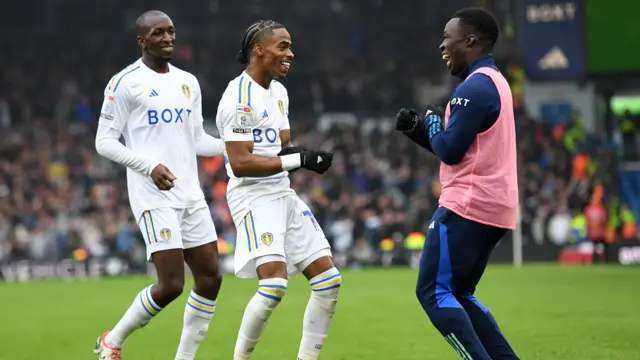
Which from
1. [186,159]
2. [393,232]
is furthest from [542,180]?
[186,159]

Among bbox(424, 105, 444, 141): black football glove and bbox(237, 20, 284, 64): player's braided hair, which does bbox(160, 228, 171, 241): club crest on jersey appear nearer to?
bbox(237, 20, 284, 64): player's braided hair

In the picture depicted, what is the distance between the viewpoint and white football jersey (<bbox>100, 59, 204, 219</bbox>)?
27.8ft

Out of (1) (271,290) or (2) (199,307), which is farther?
(2) (199,307)

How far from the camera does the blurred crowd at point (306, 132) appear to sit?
82.2 ft

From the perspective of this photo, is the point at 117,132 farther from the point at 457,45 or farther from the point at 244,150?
the point at 457,45

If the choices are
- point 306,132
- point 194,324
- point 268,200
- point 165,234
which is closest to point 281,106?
point 268,200

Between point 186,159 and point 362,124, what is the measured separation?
2067 cm

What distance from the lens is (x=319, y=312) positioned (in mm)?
7957

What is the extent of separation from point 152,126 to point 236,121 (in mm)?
945

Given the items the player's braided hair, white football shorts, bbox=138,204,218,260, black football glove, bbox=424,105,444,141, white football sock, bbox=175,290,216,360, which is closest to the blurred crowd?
white football shorts, bbox=138,204,218,260

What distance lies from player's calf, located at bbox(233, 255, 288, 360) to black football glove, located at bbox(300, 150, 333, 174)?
717 mm

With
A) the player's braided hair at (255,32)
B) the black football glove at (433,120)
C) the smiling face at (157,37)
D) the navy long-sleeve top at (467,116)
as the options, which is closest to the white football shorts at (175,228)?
the smiling face at (157,37)

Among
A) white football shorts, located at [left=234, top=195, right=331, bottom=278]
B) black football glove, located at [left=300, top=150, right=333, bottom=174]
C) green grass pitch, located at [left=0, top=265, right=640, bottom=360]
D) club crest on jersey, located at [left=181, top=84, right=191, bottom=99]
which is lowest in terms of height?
green grass pitch, located at [left=0, top=265, right=640, bottom=360]

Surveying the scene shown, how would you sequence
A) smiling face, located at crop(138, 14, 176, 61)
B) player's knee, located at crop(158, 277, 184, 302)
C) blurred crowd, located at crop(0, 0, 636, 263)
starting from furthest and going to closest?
blurred crowd, located at crop(0, 0, 636, 263) → smiling face, located at crop(138, 14, 176, 61) → player's knee, located at crop(158, 277, 184, 302)
